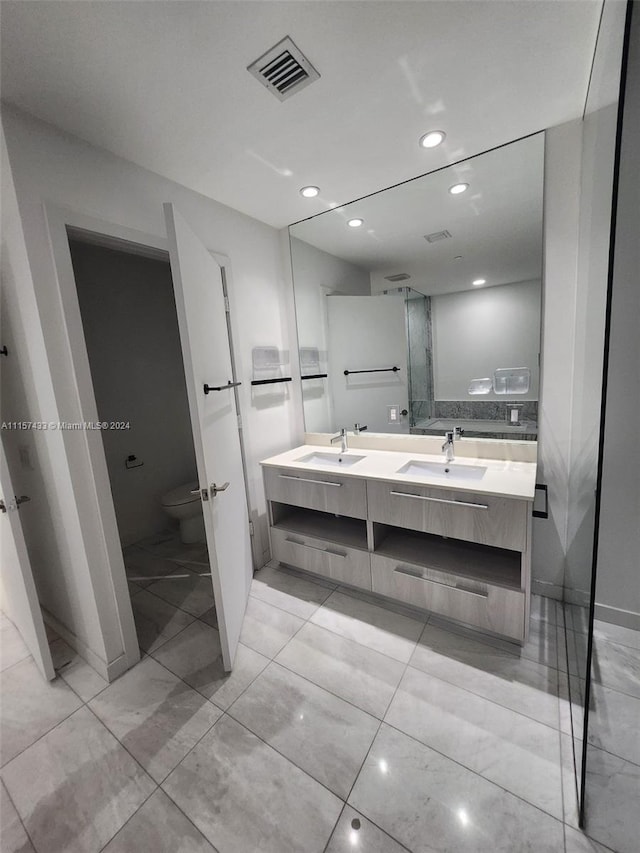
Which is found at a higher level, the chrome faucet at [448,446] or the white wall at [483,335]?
the white wall at [483,335]

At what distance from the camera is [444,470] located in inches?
79.5

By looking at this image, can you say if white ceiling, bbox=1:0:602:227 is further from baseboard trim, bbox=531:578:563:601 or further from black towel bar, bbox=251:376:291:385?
baseboard trim, bbox=531:578:563:601

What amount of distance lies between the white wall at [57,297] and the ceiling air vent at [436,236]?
1261 mm

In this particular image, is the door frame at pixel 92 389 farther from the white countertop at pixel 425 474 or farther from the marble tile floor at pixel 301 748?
the white countertop at pixel 425 474

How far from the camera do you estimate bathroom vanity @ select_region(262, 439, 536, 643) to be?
1.61 meters

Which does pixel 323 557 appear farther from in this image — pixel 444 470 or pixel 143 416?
pixel 143 416

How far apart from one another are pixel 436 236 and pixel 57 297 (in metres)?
2.04

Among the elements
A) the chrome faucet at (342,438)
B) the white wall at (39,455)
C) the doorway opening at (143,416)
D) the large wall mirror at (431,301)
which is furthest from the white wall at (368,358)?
the white wall at (39,455)

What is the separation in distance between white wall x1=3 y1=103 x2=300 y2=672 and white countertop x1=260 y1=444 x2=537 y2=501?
3.59ft

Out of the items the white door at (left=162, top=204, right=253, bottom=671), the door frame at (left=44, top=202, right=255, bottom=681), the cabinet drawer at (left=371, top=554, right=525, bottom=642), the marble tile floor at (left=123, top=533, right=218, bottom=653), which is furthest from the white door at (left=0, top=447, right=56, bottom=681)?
the cabinet drawer at (left=371, top=554, right=525, bottom=642)

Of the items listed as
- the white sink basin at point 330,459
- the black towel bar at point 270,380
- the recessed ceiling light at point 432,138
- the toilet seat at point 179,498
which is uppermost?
the recessed ceiling light at point 432,138

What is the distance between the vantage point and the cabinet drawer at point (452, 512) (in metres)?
1.56

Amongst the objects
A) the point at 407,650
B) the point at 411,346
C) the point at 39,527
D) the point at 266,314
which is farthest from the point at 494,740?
the point at 266,314

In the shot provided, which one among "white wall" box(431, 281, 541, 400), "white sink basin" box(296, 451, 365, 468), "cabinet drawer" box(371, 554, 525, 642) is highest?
"white wall" box(431, 281, 541, 400)
